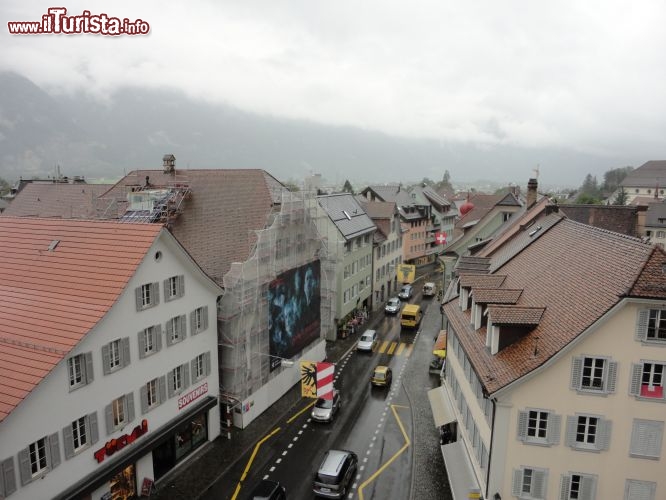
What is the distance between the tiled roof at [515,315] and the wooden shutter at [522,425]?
414 centimetres

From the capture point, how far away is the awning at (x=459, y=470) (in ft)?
86.3

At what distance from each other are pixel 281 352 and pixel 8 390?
22.0 m

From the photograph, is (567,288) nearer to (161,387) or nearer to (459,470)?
(459,470)

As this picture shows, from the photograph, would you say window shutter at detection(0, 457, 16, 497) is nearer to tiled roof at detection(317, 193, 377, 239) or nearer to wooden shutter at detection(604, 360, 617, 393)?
wooden shutter at detection(604, 360, 617, 393)

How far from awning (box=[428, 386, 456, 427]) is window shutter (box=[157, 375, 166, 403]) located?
56.9 feet

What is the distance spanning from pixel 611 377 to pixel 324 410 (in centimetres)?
2102

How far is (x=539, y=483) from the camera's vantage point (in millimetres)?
23062

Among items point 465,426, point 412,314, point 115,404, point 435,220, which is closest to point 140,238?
point 115,404

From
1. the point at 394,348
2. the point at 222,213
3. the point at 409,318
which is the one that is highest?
the point at 222,213

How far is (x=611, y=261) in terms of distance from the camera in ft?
77.5

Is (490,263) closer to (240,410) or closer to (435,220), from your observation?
(240,410)

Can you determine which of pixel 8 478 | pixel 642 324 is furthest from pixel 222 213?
pixel 642 324

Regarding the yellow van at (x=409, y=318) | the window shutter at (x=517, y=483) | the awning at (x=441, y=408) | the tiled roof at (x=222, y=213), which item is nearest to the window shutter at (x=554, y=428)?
the window shutter at (x=517, y=483)

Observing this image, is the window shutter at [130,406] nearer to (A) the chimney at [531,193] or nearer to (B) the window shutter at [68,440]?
(B) the window shutter at [68,440]
